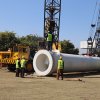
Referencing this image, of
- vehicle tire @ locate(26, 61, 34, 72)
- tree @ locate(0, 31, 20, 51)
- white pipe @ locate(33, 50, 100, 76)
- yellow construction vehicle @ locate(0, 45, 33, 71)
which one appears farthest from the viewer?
tree @ locate(0, 31, 20, 51)

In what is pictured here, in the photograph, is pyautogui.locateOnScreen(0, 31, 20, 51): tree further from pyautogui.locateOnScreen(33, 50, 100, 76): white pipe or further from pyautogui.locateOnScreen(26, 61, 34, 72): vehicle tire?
pyautogui.locateOnScreen(33, 50, 100, 76): white pipe

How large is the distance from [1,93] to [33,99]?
2.33 m

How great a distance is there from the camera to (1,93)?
16.1 metres

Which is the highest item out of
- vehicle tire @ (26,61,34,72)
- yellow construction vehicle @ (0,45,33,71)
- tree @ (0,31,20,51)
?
tree @ (0,31,20,51)

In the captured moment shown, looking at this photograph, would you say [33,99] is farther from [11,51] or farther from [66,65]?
[11,51]

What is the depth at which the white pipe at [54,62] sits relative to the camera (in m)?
28.1

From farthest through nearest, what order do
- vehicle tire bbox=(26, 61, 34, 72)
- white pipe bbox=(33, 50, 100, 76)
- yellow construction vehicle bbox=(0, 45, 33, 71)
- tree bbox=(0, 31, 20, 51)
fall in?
tree bbox=(0, 31, 20, 51)
yellow construction vehicle bbox=(0, 45, 33, 71)
vehicle tire bbox=(26, 61, 34, 72)
white pipe bbox=(33, 50, 100, 76)

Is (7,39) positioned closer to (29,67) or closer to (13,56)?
(13,56)

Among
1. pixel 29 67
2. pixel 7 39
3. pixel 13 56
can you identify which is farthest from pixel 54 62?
pixel 7 39

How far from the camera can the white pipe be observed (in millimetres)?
28141

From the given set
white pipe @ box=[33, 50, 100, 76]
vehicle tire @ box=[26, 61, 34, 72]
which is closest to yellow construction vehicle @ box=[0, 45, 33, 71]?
vehicle tire @ box=[26, 61, 34, 72]

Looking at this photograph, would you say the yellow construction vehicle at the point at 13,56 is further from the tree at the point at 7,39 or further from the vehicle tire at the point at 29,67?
the tree at the point at 7,39

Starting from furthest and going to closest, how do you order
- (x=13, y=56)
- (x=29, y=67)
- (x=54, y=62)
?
(x=13, y=56) < (x=29, y=67) < (x=54, y=62)

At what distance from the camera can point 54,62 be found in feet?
92.2
